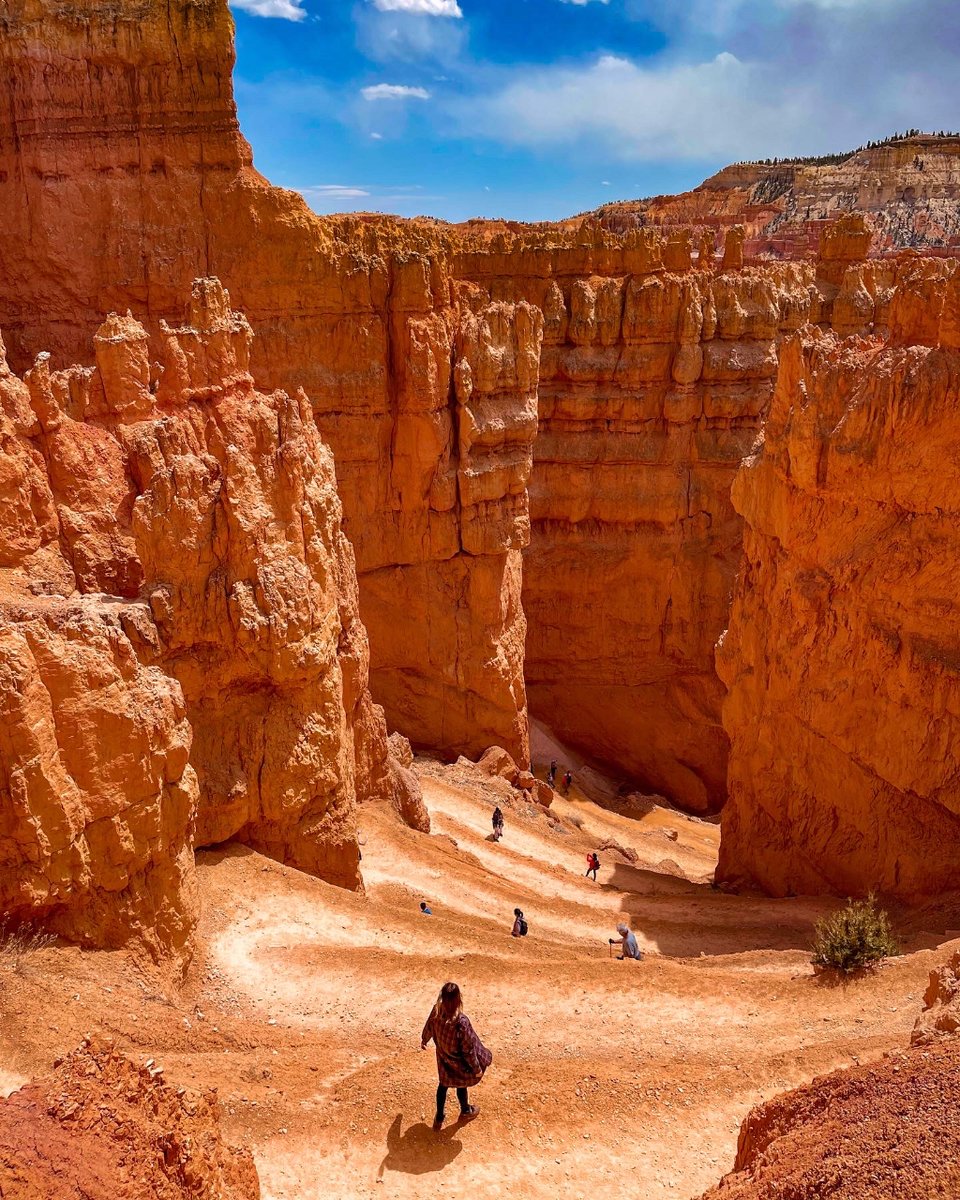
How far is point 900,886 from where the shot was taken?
16453mm

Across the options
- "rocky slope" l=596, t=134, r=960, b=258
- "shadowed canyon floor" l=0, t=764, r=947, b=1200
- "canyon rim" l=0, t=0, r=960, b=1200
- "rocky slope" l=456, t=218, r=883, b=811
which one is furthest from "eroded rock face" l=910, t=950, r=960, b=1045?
"rocky slope" l=596, t=134, r=960, b=258

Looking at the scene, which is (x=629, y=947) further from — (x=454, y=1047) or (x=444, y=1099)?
(x=454, y=1047)

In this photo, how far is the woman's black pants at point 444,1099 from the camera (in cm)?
898

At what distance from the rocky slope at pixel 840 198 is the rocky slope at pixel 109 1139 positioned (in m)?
63.4

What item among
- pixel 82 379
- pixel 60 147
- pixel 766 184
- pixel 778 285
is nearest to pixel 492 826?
pixel 82 379

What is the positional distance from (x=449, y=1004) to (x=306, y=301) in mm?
18842

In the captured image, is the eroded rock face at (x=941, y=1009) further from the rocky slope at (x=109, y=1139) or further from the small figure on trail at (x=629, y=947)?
the small figure on trail at (x=629, y=947)

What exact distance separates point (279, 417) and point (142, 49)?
41.3 feet

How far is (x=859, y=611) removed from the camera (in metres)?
16.7

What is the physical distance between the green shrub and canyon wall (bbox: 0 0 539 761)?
15.0 metres

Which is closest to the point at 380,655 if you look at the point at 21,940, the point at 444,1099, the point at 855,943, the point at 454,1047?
the point at 855,943

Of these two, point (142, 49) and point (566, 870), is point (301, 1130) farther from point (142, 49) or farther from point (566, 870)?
point (142, 49)

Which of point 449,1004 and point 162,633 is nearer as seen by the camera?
point 449,1004

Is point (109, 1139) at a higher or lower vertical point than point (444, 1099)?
higher
